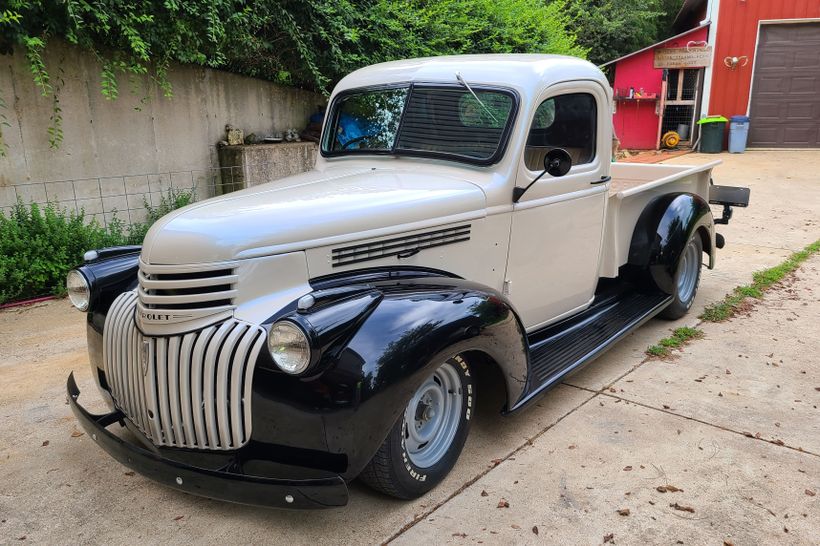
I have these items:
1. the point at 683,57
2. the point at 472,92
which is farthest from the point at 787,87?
the point at 472,92

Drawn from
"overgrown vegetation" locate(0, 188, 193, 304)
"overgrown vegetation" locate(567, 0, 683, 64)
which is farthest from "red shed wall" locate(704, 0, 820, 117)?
"overgrown vegetation" locate(0, 188, 193, 304)

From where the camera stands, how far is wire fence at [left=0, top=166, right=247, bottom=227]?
6312 mm

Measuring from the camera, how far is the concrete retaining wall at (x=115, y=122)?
6137mm

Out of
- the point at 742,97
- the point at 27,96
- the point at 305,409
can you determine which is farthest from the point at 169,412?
the point at 742,97

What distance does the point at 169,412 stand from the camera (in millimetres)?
2604

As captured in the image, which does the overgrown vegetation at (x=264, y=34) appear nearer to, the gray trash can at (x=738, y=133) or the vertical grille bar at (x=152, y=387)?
the vertical grille bar at (x=152, y=387)

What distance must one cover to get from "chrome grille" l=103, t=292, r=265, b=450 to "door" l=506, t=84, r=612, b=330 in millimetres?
1724

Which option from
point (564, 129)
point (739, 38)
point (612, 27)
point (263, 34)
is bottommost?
point (564, 129)

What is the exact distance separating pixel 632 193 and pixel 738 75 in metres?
13.9

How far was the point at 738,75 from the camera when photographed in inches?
625

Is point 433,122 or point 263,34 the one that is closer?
point 433,122

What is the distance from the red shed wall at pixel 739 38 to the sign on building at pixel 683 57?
0.34 meters

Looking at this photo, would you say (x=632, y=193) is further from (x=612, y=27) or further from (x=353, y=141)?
(x=612, y=27)

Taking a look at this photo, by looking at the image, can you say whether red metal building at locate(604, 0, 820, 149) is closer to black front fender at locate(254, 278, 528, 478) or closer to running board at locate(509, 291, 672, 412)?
running board at locate(509, 291, 672, 412)
